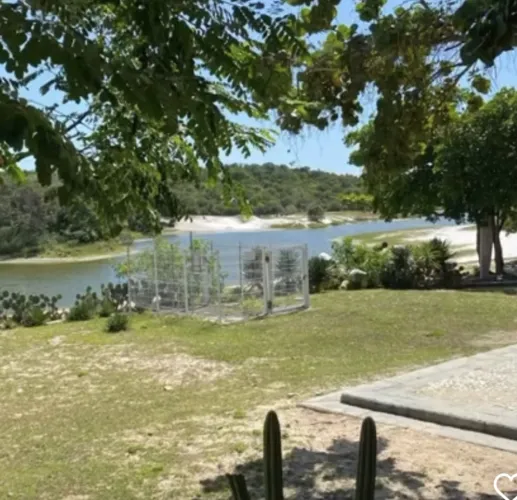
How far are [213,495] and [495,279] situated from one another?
16.0m

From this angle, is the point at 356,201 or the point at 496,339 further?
the point at 356,201

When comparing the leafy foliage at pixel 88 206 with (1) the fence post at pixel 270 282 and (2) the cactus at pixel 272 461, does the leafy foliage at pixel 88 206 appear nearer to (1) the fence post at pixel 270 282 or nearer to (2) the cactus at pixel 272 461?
(2) the cactus at pixel 272 461

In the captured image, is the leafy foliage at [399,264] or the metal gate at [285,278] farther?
the leafy foliage at [399,264]

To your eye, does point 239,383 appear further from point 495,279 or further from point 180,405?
point 495,279

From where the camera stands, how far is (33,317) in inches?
559

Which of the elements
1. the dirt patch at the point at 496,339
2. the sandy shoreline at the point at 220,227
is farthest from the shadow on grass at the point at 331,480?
the dirt patch at the point at 496,339

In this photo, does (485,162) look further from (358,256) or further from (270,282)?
(270,282)

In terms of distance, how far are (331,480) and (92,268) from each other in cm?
1556

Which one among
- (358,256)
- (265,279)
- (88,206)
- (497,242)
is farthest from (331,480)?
(497,242)

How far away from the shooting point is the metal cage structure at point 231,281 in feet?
44.4

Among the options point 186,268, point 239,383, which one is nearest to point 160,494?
point 239,383

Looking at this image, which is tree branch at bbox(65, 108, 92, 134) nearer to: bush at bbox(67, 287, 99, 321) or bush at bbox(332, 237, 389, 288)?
bush at bbox(67, 287, 99, 321)

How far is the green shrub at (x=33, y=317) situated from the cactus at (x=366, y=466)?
42.6 feet

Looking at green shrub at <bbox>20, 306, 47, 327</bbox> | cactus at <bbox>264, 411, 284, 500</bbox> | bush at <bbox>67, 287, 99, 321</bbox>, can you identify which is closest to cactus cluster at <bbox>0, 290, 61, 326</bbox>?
green shrub at <bbox>20, 306, 47, 327</bbox>
